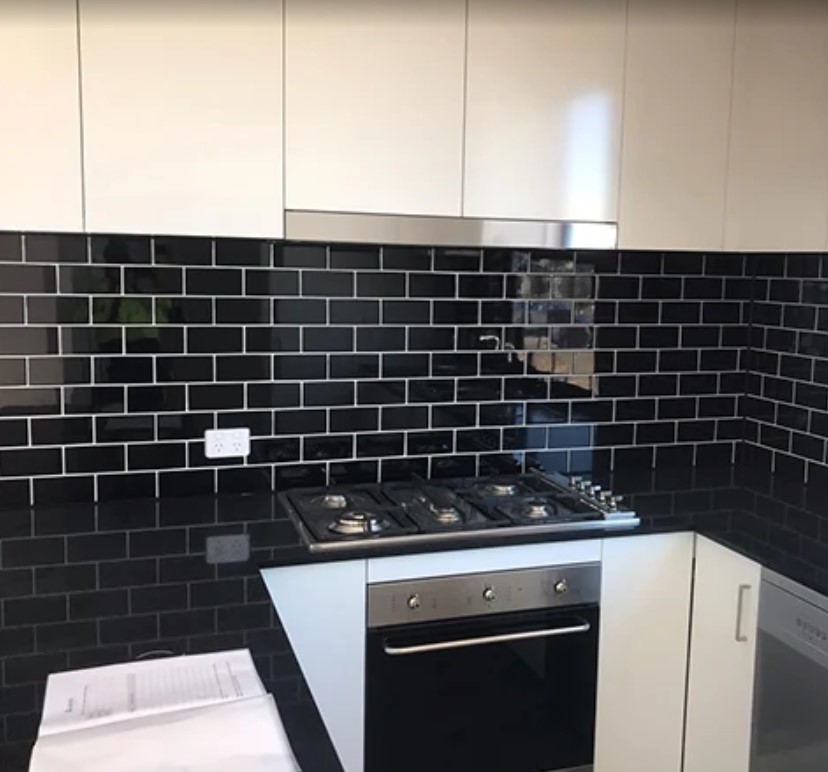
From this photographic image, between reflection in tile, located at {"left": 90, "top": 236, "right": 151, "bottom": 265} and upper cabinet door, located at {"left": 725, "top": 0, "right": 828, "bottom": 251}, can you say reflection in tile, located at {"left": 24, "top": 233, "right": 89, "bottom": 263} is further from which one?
upper cabinet door, located at {"left": 725, "top": 0, "right": 828, "bottom": 251}

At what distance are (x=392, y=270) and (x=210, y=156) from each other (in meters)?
0.68

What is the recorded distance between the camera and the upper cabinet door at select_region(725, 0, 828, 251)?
7.46ft

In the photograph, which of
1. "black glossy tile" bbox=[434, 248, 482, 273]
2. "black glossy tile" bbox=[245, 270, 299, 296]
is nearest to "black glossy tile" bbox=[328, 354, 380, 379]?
"black glossy tile" bbox=[245, 270, 299, 296]

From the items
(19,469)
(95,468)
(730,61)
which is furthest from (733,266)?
(19,469)

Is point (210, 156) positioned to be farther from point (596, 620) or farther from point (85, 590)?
point (596, 620)

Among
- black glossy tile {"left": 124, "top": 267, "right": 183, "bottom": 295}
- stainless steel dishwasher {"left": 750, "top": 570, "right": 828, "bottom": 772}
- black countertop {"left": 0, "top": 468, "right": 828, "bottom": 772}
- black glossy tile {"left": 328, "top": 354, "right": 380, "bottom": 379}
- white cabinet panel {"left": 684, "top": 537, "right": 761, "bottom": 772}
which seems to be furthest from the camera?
black glossy tile {"left": 328, "top": 354, "right": 380, "bottom": 379}

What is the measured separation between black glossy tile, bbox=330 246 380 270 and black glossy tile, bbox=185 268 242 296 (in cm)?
26

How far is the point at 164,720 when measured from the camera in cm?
125

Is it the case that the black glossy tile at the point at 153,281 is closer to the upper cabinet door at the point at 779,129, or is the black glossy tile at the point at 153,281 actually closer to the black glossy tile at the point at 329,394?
the black glossy tile at the point at 329,394

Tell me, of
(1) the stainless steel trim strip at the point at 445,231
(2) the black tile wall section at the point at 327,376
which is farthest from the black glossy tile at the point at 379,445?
(1) the stainless steel trim strip at the point at 445,231

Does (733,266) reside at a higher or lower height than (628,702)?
higher

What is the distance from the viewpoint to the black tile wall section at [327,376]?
2268mm

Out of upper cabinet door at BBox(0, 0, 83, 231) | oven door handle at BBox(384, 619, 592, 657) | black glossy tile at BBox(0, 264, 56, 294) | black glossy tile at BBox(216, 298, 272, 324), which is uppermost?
upper cabinet door at BBox(0, 0, 83, 231)

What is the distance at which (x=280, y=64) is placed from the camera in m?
2.07
